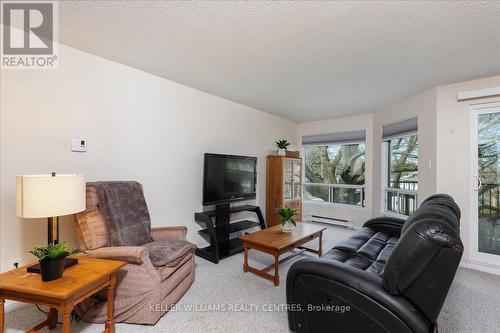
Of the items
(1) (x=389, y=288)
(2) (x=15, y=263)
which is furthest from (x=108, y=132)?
(1) (x=389, y=288)

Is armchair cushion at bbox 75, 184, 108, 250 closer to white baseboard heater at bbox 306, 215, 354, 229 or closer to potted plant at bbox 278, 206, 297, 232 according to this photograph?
potted plant at bbox 278, 206, 297, 232

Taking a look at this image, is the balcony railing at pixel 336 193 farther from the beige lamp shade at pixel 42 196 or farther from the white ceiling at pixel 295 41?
the beige lamp shade at pixel 42 196

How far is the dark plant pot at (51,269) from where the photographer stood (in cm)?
140

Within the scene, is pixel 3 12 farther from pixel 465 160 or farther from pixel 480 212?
pixel 480 212

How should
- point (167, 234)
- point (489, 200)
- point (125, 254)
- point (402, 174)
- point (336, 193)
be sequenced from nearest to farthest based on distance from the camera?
point (125, 254), point (167, 234), point (489, 200), point (402, 174), point (336, 193)

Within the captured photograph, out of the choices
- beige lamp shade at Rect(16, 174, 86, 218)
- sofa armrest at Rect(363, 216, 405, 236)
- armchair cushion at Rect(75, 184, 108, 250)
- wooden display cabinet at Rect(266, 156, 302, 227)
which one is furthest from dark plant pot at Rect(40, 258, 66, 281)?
wooden display cabinet at Rect(266, 156, 302, 227)

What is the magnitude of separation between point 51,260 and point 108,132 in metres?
1.49

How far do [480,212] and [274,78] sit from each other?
3180mm

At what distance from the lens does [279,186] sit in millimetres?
4559

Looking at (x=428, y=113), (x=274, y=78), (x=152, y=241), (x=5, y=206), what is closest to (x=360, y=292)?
(x=152, y=241)

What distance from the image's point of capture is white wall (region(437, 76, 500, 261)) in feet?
9.79

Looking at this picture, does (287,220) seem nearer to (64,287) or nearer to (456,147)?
(64,287)

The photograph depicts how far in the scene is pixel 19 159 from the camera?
1.97m

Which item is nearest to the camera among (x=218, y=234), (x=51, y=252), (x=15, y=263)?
(x=51, y=252)
